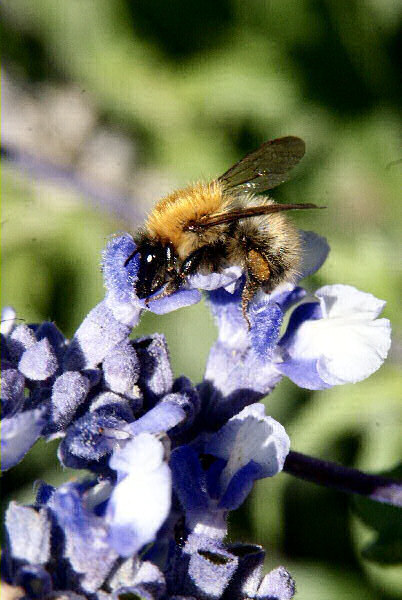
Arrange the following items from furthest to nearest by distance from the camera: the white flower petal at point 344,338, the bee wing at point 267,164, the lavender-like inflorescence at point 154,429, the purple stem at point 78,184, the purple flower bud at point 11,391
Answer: the purple stem at point 78,184
the bee wing at point 267,164
the white flower petal at point 344,338
the purple flower bud at point 11,391
the lavender-like inflorescence at point 154,429

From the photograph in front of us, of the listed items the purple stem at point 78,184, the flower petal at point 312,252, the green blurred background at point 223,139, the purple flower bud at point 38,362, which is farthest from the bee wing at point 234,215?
the purple stem at point 78,184

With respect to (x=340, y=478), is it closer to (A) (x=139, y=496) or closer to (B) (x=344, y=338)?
(B) (x=344, y=338)

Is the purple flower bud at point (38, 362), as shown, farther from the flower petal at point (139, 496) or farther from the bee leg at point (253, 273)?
the bee leg at point (253, 273)

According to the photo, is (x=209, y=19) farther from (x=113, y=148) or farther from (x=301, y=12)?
(x=113, y=148)

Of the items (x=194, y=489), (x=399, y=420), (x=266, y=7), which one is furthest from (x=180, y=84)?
(x=194, y=489)

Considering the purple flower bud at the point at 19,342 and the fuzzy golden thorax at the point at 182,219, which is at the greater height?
the fuzzy golden thorax at the point at 182,219

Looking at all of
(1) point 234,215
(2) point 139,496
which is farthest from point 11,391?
(1) point 234,215

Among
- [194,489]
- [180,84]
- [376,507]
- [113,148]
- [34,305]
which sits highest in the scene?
[180,84]
